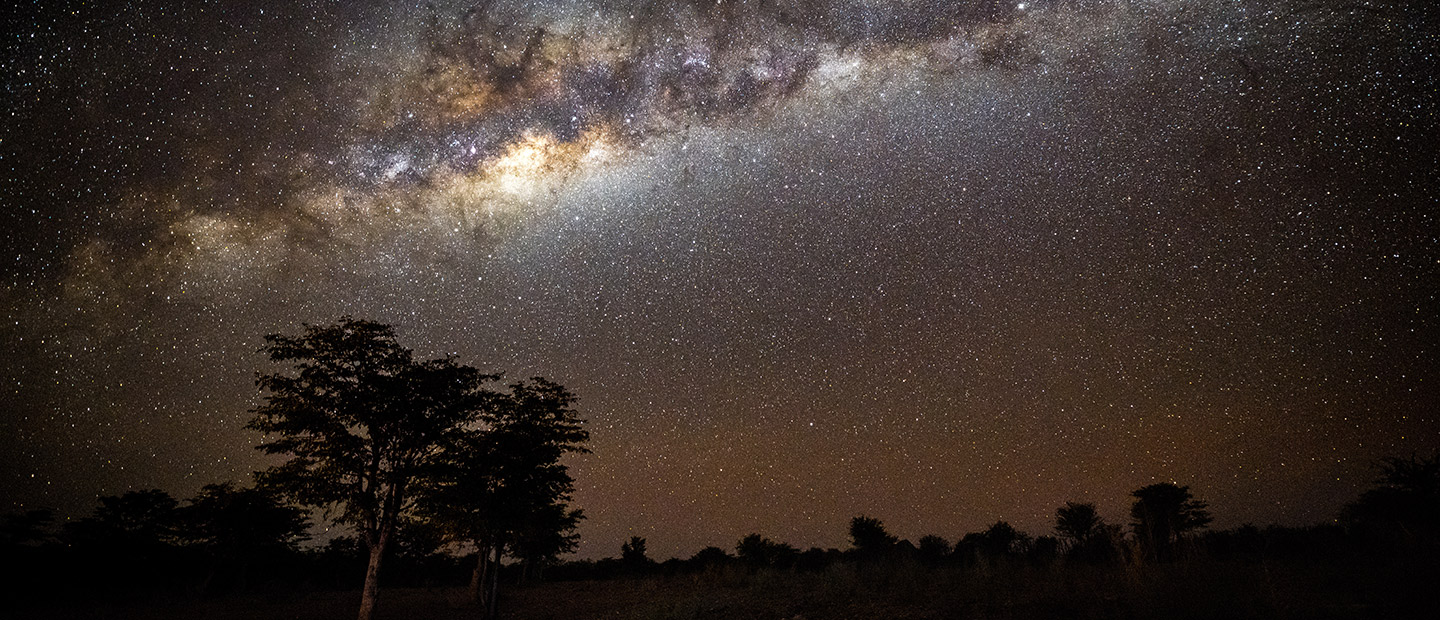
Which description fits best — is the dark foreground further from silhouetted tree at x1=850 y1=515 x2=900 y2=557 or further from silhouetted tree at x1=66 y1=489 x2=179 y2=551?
silhouetted tree at x1=850 y1=515 x2=900 y2=557

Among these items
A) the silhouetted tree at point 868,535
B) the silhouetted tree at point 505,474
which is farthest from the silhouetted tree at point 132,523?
the silhouetted tree at point 868,535

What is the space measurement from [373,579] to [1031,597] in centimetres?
1646

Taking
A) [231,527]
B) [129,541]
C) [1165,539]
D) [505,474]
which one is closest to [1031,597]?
[1165,539]

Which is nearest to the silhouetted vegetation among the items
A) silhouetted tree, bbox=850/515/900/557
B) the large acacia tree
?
the large acacia tree

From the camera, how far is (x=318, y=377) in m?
16.2

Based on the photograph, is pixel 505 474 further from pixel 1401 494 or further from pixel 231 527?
pixel 1401 494

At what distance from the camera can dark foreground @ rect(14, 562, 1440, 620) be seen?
864 cm

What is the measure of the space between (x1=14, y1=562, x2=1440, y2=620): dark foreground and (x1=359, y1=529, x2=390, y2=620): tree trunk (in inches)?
232

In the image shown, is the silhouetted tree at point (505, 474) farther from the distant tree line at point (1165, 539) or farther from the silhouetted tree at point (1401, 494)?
the silhouetted tree at point (1401, 494)

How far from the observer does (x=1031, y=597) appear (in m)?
10.8

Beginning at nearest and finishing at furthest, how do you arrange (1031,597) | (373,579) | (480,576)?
(1031,597)
(373,579)
(480,576)

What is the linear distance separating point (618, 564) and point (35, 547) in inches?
1569

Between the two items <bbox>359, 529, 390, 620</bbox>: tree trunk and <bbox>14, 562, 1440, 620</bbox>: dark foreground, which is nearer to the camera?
<bbox>14, 562, 1440, 620</bbox>: dark foreground

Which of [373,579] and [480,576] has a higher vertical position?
[373,579]
